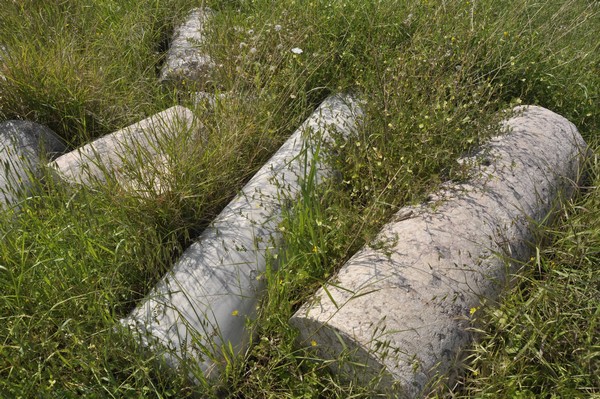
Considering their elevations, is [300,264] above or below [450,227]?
above

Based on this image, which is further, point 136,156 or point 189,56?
point 189,56

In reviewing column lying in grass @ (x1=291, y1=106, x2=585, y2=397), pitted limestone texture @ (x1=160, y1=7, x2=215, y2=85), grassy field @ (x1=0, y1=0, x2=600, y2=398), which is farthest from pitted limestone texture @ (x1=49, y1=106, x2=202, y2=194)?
column lying in grass @ (x1=291, y1=106, x2=585, y2=397)

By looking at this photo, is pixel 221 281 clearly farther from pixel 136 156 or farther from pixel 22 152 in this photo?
pixel 22 152

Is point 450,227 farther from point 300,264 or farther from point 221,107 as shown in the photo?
point 221,107

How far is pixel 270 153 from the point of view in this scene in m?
3.78

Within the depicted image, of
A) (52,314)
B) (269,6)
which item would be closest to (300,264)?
(52,314)

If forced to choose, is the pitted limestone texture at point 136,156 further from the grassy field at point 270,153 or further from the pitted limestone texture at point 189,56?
the pitted limestone texture at point 189,56

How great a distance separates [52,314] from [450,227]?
1753 millimetres

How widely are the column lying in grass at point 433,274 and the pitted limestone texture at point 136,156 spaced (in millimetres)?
1124

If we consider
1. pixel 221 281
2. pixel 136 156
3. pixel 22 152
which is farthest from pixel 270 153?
pixel 22 152

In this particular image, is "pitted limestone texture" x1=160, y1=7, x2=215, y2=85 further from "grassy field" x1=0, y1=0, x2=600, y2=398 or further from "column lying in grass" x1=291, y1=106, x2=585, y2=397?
"column lying in grass" x1=291, y1=106, x2=585, y2=397

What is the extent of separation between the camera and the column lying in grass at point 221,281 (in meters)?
2.62

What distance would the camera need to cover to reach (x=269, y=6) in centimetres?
464

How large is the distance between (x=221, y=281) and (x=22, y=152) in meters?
1.49
